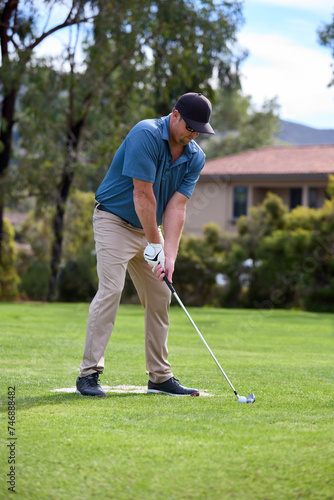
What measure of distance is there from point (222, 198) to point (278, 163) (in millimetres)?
2904

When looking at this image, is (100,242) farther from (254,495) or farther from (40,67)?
(40,67)

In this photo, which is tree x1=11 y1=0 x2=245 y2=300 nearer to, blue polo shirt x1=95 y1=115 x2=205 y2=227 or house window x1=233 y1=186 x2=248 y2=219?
house window x1=233 y1=186 x2=248 y2=219

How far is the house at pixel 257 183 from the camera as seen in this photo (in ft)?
100

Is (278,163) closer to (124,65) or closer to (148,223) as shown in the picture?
(124,65)

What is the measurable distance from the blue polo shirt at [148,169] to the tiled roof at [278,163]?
81.8 feet

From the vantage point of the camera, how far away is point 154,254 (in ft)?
17.1

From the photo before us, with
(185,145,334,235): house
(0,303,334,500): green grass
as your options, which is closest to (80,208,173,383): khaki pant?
(0,303,334,500): green grass

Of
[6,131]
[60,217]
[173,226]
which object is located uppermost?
[6,131]

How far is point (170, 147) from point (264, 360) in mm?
3196

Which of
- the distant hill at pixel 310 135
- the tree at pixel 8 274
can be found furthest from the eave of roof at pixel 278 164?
the distant hill at pixel 310 135

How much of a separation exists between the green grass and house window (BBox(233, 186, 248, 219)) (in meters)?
25.2

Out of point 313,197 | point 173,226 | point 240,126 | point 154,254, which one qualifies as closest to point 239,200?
point 313,197

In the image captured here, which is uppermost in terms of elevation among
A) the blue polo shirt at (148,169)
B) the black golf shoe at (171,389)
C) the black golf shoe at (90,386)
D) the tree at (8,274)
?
the blue polo shirt at (148,169)

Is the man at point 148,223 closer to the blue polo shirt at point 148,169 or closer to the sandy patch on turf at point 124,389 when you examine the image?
the blue polo shirt at point 148,169
